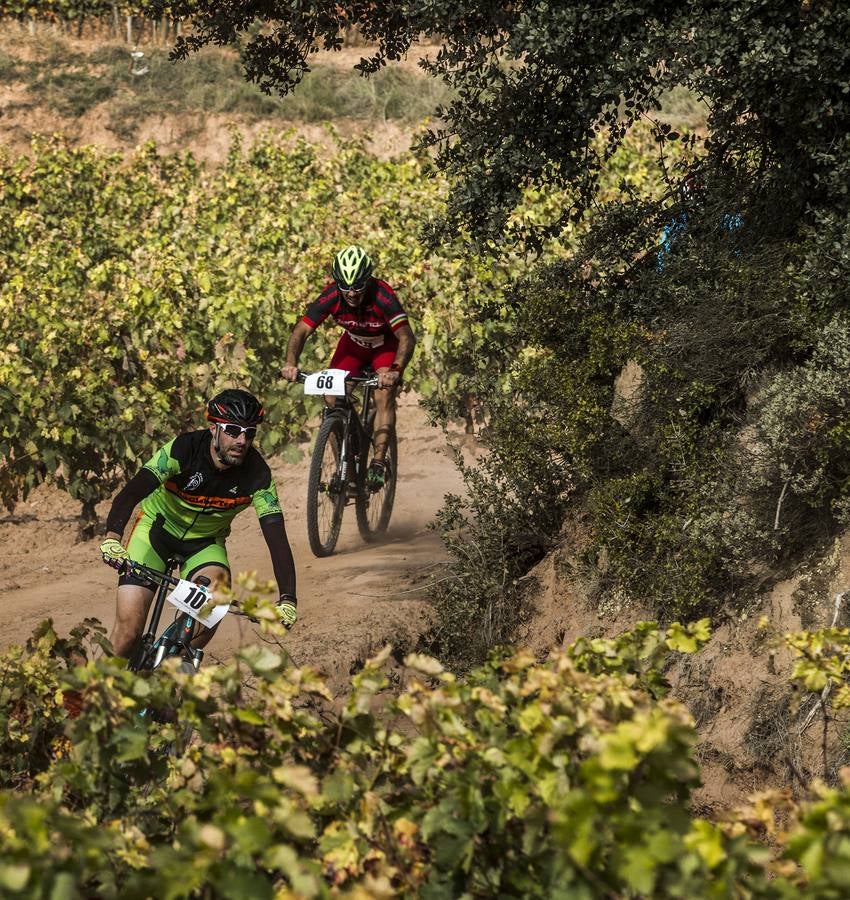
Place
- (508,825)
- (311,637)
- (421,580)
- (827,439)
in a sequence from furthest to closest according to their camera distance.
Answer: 1. (421,580)
2. (311,637)
3. (827,439)
4. (508,825)

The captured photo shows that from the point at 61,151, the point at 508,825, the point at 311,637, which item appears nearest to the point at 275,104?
the point at 61,151

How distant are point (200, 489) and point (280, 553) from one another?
22.7 inches

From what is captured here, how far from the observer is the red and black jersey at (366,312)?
926 cm

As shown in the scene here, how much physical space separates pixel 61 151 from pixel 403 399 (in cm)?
885

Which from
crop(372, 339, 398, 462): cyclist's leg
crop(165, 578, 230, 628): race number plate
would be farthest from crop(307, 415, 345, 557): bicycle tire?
crop(165, 578, 230, 628): race number plate

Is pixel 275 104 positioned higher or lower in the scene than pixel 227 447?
higher

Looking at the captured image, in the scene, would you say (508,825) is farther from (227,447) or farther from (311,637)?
(311,637)

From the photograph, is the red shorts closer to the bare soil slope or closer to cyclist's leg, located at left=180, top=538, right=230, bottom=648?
the bare soil slope

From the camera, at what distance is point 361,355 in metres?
9.57

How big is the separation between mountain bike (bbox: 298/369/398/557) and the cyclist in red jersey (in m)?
0.10

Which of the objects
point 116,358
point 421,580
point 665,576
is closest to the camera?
point 665,576

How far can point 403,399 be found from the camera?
47.9ft

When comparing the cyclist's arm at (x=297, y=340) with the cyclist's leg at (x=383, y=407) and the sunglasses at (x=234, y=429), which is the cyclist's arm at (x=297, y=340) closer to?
the cyclist's leg at (x=383, y=407)

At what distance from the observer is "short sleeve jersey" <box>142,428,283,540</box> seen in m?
6.14
